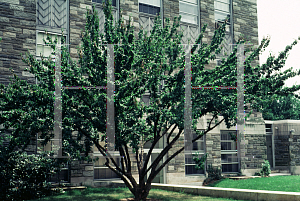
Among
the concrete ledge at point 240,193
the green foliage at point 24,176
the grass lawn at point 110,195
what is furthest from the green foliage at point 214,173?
the green foliage at point 24,176

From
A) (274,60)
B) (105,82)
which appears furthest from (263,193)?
(105,82)

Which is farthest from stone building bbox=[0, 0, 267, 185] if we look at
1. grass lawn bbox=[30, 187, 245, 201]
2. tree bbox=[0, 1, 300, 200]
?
tree bbox=[0, 1, 300, 200]

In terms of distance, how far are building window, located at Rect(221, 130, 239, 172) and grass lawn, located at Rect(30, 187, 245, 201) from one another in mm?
6439

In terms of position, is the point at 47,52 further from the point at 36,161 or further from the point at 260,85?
the point at 260,85

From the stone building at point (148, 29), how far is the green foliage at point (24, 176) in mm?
1996

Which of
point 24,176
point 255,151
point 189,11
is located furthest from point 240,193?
point 189,11

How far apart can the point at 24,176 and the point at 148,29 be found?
32.2ft

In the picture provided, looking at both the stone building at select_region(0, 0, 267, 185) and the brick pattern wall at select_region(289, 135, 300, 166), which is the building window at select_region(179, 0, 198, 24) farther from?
the brick pattern wall at select_region(289, 135, 300, 166)

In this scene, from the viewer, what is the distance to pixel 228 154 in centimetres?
1950

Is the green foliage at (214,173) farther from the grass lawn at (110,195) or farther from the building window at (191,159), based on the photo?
the grass lawn at (110,195)

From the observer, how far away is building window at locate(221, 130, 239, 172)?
19344 mm

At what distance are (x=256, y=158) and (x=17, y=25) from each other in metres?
15.6

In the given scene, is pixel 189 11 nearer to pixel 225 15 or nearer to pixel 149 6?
pixel 149 6

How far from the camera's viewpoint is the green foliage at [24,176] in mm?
11805
